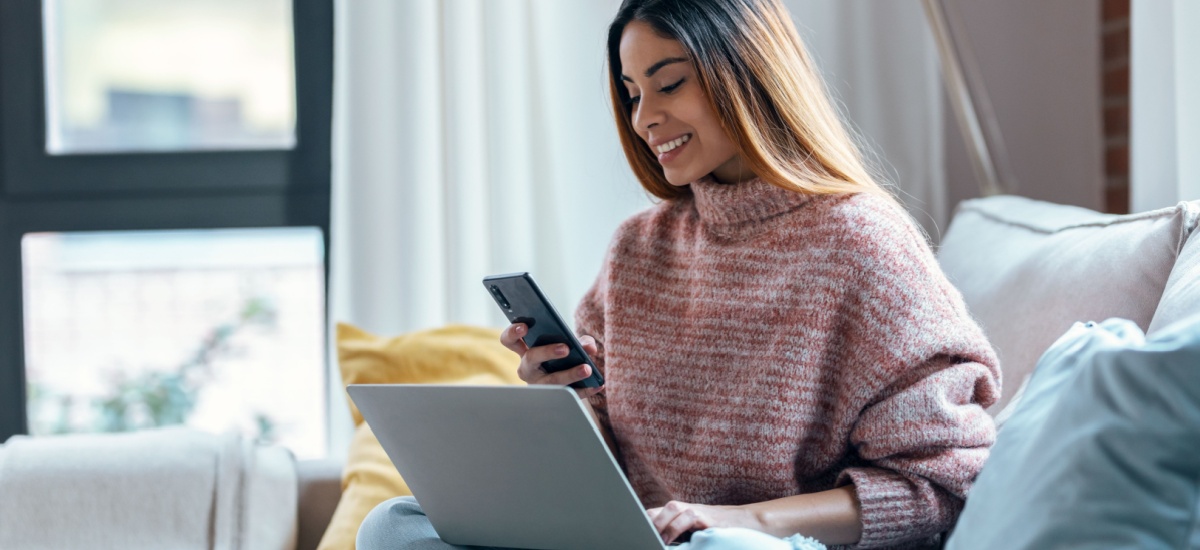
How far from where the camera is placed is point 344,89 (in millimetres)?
2115

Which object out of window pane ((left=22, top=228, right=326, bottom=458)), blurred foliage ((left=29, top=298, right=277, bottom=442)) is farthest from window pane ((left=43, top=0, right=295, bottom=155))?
blurred foliage ((left=29, top=298, right=277, bottom=442))

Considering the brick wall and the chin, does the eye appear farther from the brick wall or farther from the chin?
the brick wall

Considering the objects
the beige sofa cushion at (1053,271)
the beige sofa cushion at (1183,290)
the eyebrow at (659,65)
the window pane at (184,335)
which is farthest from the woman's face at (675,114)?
the window pane at (184,335)

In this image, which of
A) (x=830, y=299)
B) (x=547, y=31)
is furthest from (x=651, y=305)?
(x=547, y=31)

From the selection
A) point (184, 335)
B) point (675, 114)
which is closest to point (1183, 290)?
point (675, 114)

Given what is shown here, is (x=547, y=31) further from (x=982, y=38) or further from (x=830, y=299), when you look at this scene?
(x=830, y=299)

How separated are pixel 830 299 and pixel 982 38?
1.32 meters

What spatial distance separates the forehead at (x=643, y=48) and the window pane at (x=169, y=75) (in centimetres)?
125

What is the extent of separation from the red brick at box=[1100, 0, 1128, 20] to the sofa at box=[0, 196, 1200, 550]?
66cm

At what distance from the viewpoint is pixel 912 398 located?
3.36ft

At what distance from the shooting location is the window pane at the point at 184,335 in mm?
2328

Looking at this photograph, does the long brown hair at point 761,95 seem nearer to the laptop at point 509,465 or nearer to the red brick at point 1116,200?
the laptop at point 509,465

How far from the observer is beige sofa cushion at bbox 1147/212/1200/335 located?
90 centimetres

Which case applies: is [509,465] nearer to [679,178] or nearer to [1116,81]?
[679,178]
